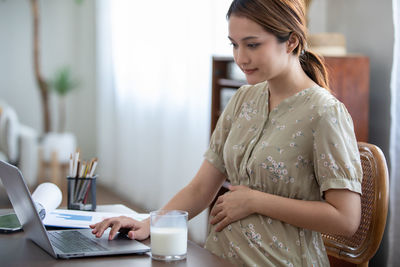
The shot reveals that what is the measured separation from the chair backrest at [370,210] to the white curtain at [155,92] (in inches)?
83.1

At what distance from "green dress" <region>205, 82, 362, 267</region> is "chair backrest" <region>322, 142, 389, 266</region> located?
8 centimetres

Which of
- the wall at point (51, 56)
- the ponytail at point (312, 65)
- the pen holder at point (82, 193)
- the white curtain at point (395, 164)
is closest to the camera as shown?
the ponytail at point (312, 65)

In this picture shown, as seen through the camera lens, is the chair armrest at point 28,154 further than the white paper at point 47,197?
Yes

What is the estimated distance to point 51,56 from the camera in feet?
19.0

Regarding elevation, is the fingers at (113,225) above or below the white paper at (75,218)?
above

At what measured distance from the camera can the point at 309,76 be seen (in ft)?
5.06

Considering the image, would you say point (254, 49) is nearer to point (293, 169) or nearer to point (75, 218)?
point (293, 169)

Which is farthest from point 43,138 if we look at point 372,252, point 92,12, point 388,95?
point 372,252

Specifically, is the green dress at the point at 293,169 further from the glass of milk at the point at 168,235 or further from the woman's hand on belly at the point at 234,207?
the glass of milk at the point at 168,235

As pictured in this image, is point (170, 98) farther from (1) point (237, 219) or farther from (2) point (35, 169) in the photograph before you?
(1) point (237, 219)

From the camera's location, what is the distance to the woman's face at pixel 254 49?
4.51 ft

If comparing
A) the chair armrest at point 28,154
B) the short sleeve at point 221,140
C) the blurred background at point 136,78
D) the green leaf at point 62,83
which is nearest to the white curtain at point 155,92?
the blurred background at point 136,78

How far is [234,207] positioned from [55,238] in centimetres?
42

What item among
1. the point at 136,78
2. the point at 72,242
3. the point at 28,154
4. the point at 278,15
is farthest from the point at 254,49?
the point at 28,154
